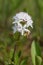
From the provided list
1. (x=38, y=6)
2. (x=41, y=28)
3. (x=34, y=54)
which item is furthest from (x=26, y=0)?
(x=34, y=54)

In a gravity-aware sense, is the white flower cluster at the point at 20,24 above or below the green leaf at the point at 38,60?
above

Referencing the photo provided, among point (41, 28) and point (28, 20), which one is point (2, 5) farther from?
point (28, 20)

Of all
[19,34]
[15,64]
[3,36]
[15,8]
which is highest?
[15,8]

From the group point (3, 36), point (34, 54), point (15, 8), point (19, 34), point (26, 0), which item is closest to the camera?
point (19, 34)

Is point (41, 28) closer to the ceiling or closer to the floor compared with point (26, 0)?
closer to the floor

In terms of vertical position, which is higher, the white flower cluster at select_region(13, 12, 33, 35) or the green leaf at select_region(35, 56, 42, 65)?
the white flower cluster at select_region(13, 12, 33, 35)

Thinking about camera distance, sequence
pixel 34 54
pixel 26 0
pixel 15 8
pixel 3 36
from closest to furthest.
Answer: pixel 34 54
pixel 3 36
pixel 15 8
pixel 26 0

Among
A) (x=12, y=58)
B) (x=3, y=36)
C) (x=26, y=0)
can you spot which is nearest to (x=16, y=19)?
(x=12, y=58)

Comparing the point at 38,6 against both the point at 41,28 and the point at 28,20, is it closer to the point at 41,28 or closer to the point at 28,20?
the point at 41,28

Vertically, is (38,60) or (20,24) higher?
(20,24)

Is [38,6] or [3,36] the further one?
[38,6]
